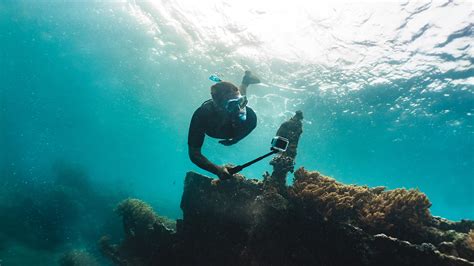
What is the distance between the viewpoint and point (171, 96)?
42125 millimetres

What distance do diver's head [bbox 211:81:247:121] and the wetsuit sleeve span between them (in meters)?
0.39

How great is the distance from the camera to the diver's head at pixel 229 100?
4422mm

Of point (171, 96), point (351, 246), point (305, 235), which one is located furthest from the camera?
point (171, 96)

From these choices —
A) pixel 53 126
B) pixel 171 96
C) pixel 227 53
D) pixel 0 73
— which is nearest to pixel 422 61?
pixel 227 53

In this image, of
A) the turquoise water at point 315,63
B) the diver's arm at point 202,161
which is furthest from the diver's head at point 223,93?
the turquoise water at point 315,63

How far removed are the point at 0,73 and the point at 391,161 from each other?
9035cm

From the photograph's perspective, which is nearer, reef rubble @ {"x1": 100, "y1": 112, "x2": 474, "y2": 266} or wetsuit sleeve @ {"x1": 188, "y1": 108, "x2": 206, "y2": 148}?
reef rubble @ {"x1": 100, "y1": 112, "x2": 474, "y2": 266}

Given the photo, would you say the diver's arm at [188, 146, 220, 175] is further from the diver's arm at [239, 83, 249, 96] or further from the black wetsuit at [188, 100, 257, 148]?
the diver's arm at [239, 83, 249, 96]

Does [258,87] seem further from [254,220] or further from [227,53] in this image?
[254,220]

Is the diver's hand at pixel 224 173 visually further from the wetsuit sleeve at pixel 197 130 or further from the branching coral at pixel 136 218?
the branching coral at pixel 136 218

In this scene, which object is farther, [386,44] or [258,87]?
[258,87]

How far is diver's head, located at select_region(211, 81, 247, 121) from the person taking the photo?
4422mm

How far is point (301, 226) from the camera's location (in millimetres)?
4879

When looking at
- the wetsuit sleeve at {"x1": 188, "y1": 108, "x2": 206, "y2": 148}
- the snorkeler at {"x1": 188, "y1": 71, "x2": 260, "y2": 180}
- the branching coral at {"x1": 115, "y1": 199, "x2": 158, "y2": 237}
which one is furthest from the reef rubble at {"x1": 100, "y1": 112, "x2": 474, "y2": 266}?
the wetsuit sleeve at {"x1": 188, "y1": 108, "x2": 206, "y2": 148}
